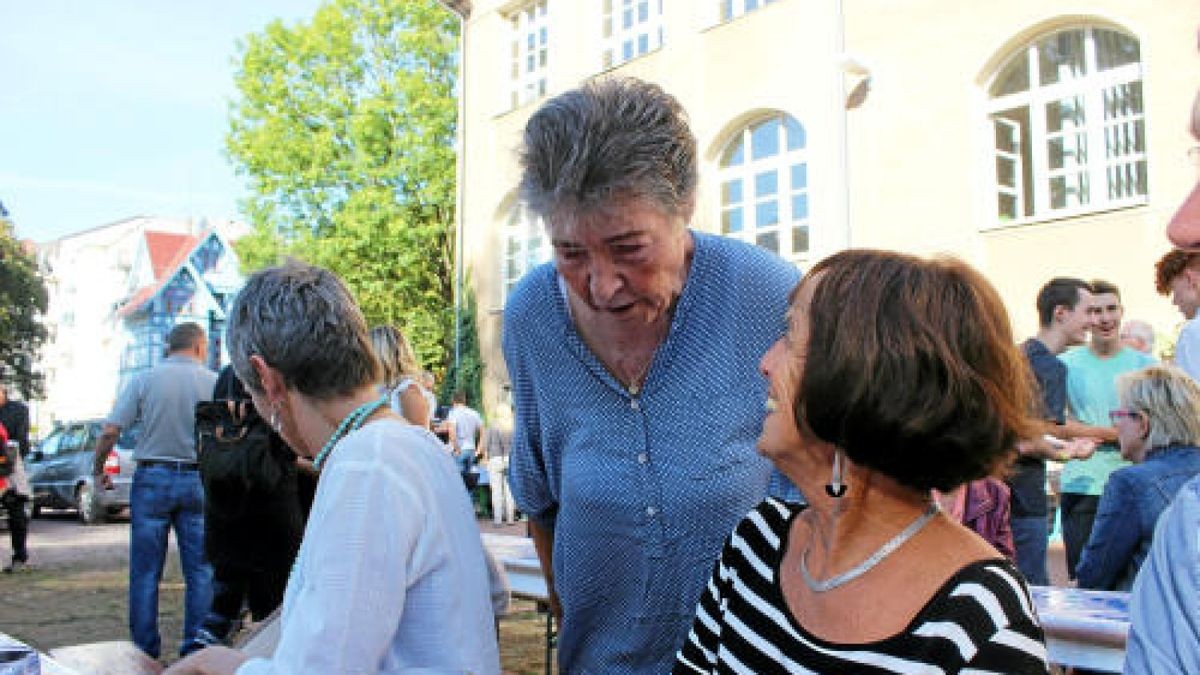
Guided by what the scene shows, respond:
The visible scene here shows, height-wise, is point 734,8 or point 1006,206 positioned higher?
point 734,8

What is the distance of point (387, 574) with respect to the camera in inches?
70.4

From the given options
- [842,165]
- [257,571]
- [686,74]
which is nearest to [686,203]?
[257,571]

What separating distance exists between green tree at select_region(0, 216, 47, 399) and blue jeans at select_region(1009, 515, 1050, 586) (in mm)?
30327

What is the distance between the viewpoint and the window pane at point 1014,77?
38.7ft

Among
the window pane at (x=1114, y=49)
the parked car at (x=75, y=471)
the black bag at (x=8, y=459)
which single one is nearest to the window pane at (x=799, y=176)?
the window pane at (x=1114, y=49)

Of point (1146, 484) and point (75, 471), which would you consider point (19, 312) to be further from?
point (1146, 484)

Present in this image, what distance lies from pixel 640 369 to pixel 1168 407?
3.00 m

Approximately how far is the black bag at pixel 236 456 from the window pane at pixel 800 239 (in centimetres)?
1044

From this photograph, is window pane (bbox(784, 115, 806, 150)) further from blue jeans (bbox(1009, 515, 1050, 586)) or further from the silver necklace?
the silver necklace

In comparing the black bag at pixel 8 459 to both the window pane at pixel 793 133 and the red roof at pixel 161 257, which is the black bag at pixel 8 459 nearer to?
the window pane at pixel 793 133

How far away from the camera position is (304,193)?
28.2 m

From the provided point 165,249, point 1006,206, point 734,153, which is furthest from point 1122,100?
point 165,249

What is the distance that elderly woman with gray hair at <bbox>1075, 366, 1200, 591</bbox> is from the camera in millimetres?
3754

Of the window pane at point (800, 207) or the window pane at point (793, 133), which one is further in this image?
the window pane at point (793, 133)
